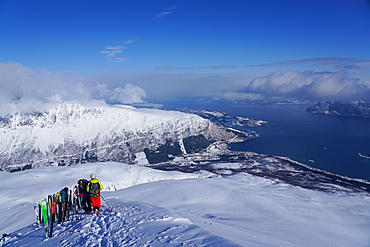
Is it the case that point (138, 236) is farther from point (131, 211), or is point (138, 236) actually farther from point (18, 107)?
point (18, 107)

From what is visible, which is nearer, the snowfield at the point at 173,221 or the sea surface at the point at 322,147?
the snowfield at the point at 173,221

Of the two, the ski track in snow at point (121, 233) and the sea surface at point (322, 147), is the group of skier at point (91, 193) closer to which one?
the ski track in snow at point (121, 233)

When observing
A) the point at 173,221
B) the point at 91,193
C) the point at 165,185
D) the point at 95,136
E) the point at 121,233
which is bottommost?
the point at 95,136

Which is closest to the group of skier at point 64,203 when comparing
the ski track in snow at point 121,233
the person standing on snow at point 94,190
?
the person standing on snow at point 94,190

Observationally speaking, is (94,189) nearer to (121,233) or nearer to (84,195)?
(84,195)

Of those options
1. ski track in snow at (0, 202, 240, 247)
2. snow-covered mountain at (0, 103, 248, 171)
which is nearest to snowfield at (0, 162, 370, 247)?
ski track in snow at (0, 202, 240, 247)

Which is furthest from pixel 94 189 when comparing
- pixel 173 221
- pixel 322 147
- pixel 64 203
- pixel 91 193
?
pixel 322 147
